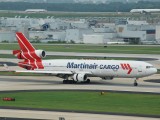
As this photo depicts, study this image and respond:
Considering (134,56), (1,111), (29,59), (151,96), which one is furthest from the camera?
(134,56)

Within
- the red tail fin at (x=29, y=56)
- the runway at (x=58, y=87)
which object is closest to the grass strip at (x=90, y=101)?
the runway at (x=58, y=87)

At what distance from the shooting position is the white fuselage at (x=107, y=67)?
11181cm

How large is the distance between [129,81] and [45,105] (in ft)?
113

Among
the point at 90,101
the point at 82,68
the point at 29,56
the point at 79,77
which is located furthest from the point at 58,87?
the point at 90,101

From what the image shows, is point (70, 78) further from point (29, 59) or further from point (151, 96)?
point (151, 96)

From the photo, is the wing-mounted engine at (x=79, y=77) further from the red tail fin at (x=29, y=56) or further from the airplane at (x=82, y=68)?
the red tail fin at (x=29, y=56)

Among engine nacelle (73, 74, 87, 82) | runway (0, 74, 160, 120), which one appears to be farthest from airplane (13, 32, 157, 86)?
runway (0, 74, 160, 120)

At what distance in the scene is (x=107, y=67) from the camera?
11406 centimetres

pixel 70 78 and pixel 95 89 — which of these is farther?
pixel 70 78

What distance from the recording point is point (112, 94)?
98.5 meters

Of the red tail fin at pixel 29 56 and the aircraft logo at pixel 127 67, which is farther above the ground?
the red tail fin at pixel 29 56

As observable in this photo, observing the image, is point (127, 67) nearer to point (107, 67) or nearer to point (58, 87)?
point (107, 67)

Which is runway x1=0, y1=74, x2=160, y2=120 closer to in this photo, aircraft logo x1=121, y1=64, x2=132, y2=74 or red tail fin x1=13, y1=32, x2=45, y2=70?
aircraft logo x1=121, y1=64, x2=132, y2=74

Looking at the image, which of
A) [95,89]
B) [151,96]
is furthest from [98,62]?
[151,96]
